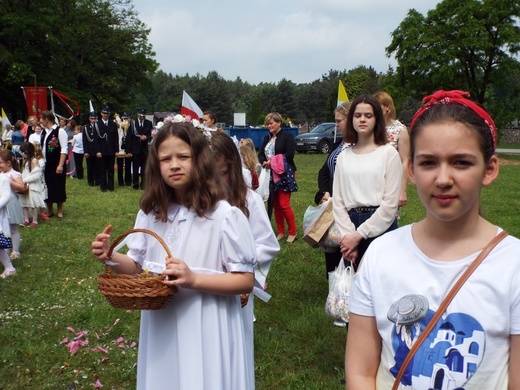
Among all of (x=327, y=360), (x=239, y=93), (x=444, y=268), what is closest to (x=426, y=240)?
(x=444, y=268)

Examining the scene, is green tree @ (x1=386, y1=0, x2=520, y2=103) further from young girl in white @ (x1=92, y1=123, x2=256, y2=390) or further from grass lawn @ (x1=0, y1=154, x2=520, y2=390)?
young girl in white @ (x1=92, y1=123, x2=256, y2=390)

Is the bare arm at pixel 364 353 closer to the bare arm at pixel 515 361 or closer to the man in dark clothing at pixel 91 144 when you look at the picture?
the bare arm at pixel 515 361

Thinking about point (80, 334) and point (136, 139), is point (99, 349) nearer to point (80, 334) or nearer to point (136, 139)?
point (80, 334)

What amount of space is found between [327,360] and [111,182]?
466 inches

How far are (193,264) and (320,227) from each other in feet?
7.67

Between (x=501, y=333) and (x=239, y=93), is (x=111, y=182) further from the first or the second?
(x=239, y=93)

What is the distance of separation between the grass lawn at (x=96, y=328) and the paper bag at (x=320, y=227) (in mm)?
884

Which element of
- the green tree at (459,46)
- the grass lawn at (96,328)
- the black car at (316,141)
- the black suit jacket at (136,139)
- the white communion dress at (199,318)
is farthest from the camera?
the green tree at (459,46)

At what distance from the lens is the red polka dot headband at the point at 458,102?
155 cm

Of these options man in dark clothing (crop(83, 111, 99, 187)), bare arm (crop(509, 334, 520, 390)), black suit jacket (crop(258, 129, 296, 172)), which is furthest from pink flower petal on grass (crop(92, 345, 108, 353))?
man in dark clothing (crop(83, 111, 99, 187))

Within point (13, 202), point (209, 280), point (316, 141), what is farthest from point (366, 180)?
point (316, 141)

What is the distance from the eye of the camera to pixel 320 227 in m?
4.73

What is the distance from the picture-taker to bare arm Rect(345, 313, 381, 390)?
63.1 inches

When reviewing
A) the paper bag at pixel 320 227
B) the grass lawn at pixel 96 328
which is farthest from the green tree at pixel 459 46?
the paper bag at pixel 320 227
